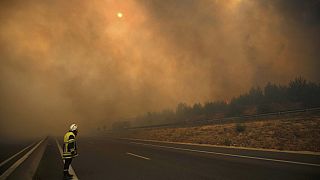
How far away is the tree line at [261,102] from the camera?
58625 mm

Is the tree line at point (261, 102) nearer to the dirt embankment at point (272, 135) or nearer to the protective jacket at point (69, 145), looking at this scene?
the dirt embankment at point (272, 135)

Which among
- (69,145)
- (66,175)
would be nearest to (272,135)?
(66,175)

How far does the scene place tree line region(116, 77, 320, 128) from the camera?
58.6 meters

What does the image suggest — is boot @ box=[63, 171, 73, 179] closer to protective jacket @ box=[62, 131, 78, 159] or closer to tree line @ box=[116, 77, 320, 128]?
protective jacket @ box=[62, 131, 78, 159]

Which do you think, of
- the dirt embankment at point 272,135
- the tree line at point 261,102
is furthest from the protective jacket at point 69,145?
the tree line at point 261,102

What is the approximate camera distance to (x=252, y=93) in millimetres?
79000

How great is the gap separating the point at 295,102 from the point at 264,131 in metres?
48.6

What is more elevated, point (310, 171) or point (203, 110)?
point (203, 110)

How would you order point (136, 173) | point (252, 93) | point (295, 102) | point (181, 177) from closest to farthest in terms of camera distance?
point (181, 177) → point (136, 173) → point (295, 102) → point (252, 93)

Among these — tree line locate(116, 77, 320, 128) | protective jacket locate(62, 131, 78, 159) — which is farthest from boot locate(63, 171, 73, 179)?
tree line locate(116, 77, 320, 128)

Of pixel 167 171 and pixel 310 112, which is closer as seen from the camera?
pixel 167 171

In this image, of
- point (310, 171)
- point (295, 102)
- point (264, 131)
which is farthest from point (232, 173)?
point (295, 102)

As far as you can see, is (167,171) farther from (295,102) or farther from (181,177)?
(295,102)

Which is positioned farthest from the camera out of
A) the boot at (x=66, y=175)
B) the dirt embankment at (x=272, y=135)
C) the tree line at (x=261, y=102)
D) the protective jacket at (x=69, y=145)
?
the tree line at (x=261, y=102)
